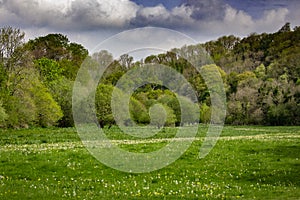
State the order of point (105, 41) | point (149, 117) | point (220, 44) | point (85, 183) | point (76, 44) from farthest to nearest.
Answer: point (220, 44) → point (76, 44) → point (149, 117) → point (105, 41) → point (85, 183)

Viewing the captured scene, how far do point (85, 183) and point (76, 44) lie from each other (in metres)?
106

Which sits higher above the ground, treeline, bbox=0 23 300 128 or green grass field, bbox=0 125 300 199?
treeline, bbox=0 23 300 128

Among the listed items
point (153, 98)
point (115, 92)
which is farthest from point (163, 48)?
point (153, 98)

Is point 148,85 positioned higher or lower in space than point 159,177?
higher

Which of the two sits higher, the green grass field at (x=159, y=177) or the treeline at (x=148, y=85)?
the treeline at (x=148, y=85)

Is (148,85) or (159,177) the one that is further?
(148,85)

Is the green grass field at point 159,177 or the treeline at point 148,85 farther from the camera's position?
the treeline at point 148,85

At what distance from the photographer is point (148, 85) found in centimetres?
8012

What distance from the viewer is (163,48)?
101 feet

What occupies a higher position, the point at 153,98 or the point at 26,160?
the point at 153,98

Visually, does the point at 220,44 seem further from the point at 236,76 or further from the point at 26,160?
the point at 26,160

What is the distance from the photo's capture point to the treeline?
180 feet

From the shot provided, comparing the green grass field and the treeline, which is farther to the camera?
the treeline

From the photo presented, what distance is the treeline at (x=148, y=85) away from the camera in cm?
5494
